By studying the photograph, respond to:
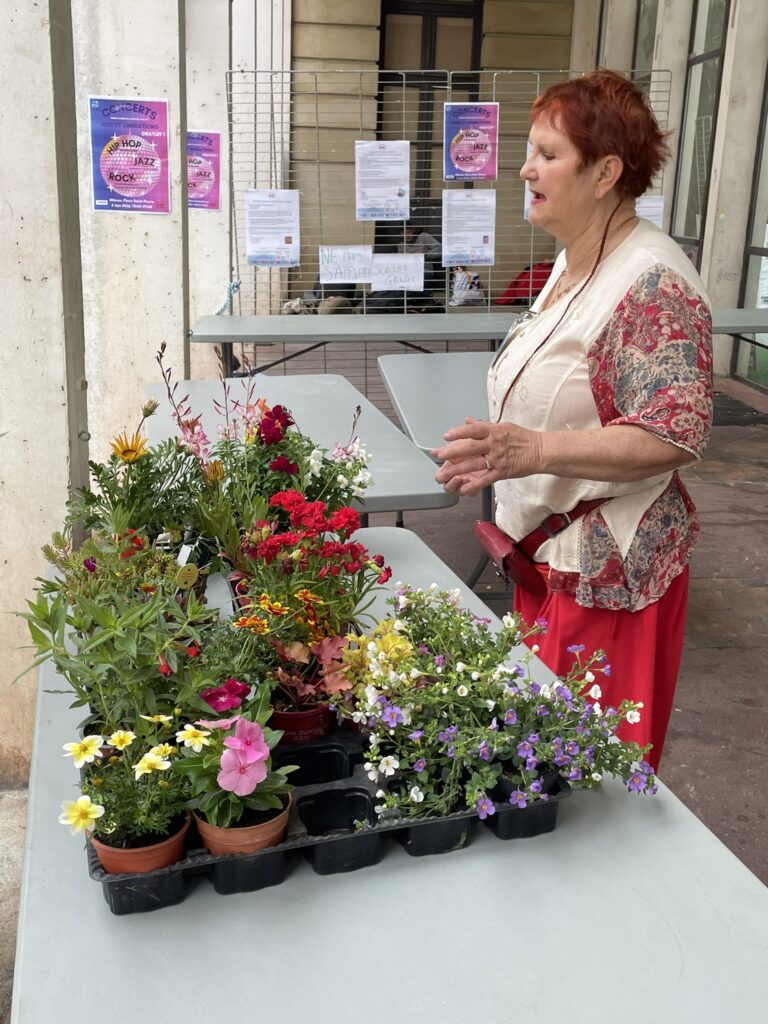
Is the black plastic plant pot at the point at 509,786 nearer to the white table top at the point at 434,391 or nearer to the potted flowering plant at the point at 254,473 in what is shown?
the potted flowering plant at the point at 254,473

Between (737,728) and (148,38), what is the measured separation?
3673 millimetres

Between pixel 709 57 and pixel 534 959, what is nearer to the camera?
pixel 534 959

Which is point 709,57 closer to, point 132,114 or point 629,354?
point 132,114

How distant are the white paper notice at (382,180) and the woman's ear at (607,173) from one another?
4.32 meters

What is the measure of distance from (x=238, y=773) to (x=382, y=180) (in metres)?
5.58

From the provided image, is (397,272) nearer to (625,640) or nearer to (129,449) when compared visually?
(625,640)

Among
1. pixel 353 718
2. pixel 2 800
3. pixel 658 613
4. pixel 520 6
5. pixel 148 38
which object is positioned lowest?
pixel 2 800

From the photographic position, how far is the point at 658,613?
2.06 meters

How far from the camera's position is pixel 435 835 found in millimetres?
1183

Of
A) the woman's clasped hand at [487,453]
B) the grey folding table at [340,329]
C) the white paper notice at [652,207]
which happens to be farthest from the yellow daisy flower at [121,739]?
the white paper notice at [652,207]

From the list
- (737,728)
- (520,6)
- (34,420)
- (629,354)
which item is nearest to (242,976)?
(629,354)

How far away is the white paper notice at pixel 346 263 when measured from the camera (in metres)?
6.24

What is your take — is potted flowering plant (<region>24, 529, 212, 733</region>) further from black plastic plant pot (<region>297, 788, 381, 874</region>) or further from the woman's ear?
the woman's ear

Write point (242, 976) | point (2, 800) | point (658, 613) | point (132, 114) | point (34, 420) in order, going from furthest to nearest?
point (132, 114), point (2, 800), point (34, 420), point (658, 613), point (242, 976)
